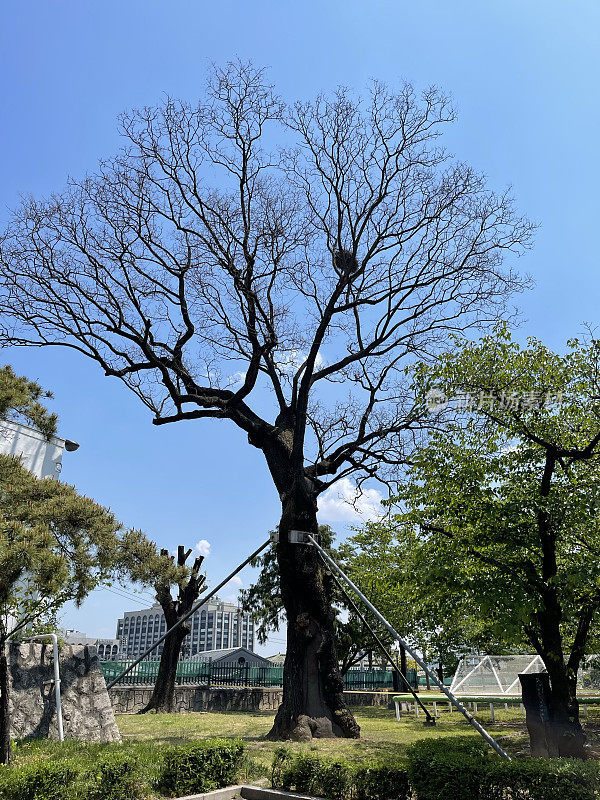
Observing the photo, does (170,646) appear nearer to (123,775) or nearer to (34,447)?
(34,447)

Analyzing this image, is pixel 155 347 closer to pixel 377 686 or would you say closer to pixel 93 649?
pixel 93 649

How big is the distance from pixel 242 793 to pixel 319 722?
16.4ft

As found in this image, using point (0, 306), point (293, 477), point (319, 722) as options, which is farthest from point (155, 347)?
point (319, 722)

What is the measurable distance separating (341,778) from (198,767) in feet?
5.47

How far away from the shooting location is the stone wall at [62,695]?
33.2 feet

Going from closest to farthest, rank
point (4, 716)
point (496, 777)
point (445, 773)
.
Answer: point (496, 777)
point (445, 773)
point (4, 716)

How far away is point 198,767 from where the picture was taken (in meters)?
6.88

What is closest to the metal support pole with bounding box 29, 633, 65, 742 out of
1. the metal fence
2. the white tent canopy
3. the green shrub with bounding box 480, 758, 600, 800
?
the green shrub with bounding box 480, 758, 600, 800

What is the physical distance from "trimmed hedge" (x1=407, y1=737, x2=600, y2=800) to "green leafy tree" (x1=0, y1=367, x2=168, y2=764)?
4819mm

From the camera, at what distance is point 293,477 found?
12852 millimetres

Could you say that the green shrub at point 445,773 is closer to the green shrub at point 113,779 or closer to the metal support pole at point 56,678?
the green shrub at point 113,779

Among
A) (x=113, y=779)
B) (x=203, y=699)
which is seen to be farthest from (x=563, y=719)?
(x=203, y=699)

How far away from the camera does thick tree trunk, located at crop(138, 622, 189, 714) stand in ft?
61.1

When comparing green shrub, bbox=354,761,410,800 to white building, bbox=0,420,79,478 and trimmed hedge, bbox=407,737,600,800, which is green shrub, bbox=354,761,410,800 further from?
white building, bbox=0,420,79,478
